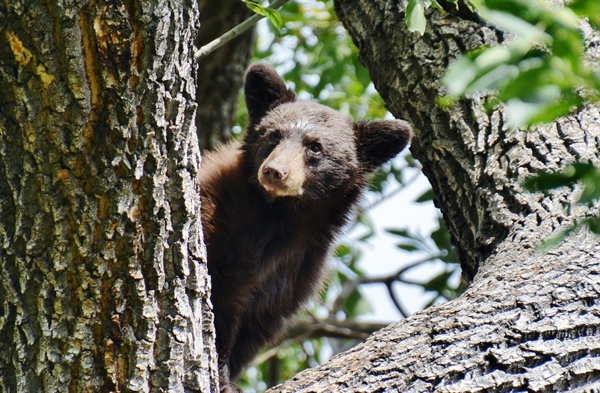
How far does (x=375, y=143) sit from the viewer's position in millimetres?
6242

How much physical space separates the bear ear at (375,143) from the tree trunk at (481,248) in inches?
13.4

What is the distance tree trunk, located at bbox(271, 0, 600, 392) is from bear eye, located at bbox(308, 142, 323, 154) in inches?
25.1

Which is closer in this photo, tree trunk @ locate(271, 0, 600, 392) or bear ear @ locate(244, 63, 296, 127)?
tree trunk @ locate(271, 0, 600, 392)

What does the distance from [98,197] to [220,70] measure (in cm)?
472

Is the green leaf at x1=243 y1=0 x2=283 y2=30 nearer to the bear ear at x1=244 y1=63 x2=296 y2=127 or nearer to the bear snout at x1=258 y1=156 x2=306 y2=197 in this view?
the bear snout at x1=258 y1=156 x2=306 y2=197

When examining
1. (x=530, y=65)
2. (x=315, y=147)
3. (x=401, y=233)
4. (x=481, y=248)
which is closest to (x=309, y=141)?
(x=315, y=147)

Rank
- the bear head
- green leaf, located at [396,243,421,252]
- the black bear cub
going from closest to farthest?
the black bear cub, the bear head, green leaf, located at [396,243,421,252]

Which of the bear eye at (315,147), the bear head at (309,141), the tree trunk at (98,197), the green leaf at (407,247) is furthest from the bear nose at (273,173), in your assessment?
the green leaf at (407,247)

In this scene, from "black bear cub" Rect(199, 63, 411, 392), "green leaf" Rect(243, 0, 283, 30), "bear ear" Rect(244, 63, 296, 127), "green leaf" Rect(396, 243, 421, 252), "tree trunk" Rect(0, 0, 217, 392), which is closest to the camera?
"tree trunk" Rect(0, 0, 217, 392)

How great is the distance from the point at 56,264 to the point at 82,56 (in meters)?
0.79

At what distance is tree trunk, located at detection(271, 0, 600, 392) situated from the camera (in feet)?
11.2

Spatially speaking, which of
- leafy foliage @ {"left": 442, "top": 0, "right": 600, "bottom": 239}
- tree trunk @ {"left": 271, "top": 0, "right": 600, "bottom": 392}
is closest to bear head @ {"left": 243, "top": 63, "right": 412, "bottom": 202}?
tree trunk @ {"left": 271, "top": 0, "right": 600, "bottom": 392}

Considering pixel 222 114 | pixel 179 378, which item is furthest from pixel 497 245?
pixel 222 114

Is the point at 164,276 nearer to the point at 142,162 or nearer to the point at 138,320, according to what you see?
the point at 138,320
